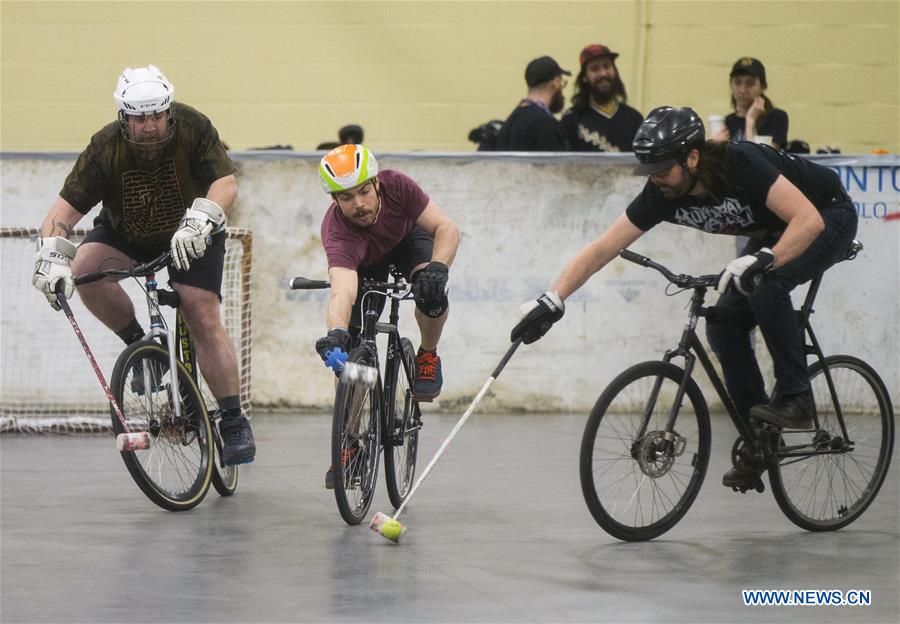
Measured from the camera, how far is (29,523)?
237 inches

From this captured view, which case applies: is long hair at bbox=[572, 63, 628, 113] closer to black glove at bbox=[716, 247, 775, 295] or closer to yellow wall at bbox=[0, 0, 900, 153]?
yellow wall at bbox=[0, 0, 900, 153]

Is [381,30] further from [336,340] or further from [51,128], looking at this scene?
[336,340]

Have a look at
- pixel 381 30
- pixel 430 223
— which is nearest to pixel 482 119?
pixel 381 30

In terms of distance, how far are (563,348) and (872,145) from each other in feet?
13.0

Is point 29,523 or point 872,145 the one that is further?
point 872,145

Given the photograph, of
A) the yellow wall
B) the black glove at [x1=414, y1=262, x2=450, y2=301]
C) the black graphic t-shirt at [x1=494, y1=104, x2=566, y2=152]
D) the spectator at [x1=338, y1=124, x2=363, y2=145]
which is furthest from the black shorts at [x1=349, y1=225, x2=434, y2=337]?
the yellow wall

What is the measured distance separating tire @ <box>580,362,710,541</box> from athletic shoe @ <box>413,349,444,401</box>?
1.10 m

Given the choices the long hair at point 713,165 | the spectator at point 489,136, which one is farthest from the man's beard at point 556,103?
the long hair at point 713,165

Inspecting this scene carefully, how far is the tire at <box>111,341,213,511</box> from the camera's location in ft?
19.7

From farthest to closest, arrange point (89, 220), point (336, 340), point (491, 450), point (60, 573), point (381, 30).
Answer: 1. point (381, 30)
2. point (89, 220)
3. point (491, 450)
4. point (336, 340)
5. point (60, 573)

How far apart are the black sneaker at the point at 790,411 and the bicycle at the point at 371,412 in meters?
1.46

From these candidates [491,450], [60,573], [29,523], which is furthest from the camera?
[491,450]

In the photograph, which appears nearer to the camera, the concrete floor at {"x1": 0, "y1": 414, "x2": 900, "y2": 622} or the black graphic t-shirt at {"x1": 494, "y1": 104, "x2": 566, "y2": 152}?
the concrete floor at {"x1": 0, "y1": 414, "x2": 900, "y2": 622}

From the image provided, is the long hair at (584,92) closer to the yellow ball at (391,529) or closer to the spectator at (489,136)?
the spectator at (489,136)
